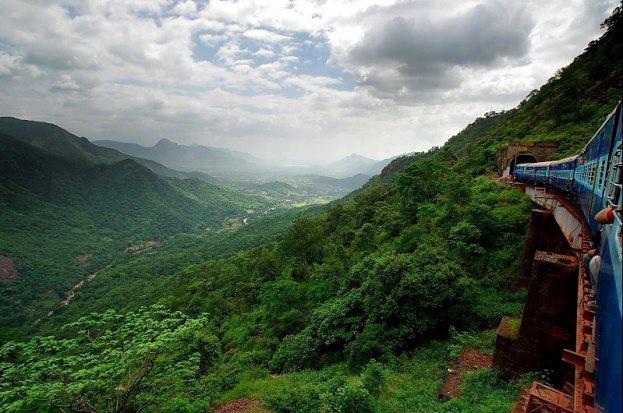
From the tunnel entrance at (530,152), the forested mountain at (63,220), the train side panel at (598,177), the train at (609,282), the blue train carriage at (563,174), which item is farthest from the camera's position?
the forested mountain at (63,220)

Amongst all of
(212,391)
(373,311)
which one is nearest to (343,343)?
(373,311)

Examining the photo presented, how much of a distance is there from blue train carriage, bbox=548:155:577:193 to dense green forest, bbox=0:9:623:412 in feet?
13.1

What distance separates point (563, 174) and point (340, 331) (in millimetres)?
11976

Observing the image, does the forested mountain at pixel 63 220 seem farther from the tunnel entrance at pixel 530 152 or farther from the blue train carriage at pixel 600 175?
the blue train carriage at pixel 600 175

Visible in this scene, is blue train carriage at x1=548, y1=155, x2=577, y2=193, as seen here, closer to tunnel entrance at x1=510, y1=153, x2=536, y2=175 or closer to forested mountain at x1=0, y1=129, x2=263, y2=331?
tunnel entrance at x1=510, y1=153, x2=536, y2=175

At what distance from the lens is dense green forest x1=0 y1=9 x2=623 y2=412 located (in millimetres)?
9047

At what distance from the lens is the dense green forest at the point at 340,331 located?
9047 mm

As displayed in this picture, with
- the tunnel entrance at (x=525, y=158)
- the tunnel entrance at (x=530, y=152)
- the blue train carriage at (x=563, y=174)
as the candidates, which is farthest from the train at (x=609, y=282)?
the tunnel entrance at (x=530, y=152)

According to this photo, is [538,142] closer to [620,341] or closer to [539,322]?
[539,322]

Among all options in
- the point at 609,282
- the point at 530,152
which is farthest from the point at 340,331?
the point at 530,152

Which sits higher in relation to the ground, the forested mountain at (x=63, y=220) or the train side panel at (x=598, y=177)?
the train side panel at (x=598, y=177)

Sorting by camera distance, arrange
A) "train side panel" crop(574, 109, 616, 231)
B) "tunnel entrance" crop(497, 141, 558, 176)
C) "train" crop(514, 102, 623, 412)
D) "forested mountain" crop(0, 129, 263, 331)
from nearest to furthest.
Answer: "train" crop(514, 102, 623, 412)
"train side panel" crop(574, 109, 616, 231)
"tunnel entrance" crop(497, 141, 558, 176)
"forested mountain" crop(0, 129, 263, 331)

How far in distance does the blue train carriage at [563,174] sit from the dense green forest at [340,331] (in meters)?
4.00

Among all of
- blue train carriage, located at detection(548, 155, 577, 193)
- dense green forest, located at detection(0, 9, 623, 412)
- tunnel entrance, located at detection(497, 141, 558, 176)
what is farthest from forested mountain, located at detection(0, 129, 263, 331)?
blue train carriage, located at detection(548, 155, 577, 193)
